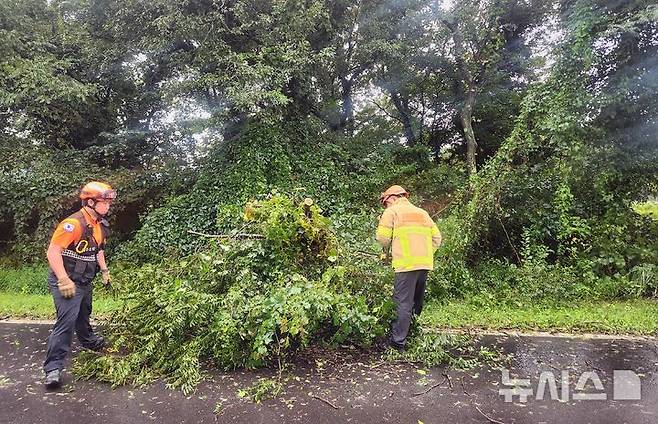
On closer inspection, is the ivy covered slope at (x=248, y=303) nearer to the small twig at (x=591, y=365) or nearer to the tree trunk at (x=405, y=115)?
the small twig at (x=591, y=365)

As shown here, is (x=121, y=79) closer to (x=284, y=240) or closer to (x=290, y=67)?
(x=290, y=67)

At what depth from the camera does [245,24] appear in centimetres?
1038

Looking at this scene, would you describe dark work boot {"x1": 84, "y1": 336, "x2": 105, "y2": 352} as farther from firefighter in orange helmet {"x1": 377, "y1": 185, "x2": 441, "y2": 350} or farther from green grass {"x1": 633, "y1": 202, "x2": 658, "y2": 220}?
green grass {"x1": 633, "y1": 202, "x2": 658, "y2": 220}

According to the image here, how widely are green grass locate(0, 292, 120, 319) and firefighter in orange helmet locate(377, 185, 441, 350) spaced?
4298 millimetres

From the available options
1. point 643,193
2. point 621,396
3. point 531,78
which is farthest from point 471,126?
point 621,396

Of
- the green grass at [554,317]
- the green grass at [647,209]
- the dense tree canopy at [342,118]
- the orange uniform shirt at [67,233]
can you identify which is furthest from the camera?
the green grass at [647,209]

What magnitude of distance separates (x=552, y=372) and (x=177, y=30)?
9.87m

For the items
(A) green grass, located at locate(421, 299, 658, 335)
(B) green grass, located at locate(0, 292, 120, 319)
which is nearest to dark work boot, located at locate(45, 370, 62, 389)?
(B) green grass, located at locate(0, 292, 120, 319)

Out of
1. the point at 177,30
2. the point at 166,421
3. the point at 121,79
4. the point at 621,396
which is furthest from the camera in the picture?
the point at 121,79

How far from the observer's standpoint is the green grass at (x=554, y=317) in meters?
5.55

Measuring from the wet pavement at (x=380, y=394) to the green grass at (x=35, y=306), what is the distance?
240 centimetres

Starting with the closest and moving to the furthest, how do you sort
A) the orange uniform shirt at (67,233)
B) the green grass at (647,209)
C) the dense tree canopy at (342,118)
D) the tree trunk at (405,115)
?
1. the orange uniform shirt at (67,233)
2. the dense tree canopy at (342,118)
3. the green grass at (647,209)
4. the tree trunk at (405,115)

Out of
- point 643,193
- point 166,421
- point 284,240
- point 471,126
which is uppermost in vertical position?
point 471,126

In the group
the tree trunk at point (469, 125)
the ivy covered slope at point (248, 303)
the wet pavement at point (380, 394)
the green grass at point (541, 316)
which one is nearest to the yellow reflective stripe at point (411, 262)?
the ivy covered slope at point (248, 303)
